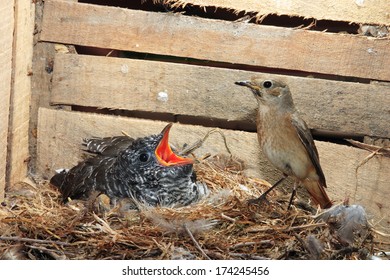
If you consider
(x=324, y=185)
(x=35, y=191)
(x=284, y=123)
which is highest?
(x=284, y=123)

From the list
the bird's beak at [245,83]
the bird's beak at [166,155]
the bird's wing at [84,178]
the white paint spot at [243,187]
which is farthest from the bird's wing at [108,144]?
the bird's beak at [245,83]

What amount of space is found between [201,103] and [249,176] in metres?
0.54

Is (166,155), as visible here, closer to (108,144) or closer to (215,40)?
(108,144)

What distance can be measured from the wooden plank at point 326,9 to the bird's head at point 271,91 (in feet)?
1.37

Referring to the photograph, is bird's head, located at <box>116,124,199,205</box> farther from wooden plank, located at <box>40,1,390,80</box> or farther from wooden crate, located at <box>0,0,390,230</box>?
wooden plank, located at <box>40,1,390,80</box>

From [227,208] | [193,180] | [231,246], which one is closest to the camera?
[231,246]

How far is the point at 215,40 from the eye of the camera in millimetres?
5113

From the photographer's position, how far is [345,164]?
511 cm

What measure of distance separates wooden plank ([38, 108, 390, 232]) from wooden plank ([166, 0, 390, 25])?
73 cm

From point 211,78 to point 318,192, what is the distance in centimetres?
90

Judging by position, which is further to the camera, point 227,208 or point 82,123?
point 82,123

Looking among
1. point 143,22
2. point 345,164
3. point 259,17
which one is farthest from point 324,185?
point 143,22

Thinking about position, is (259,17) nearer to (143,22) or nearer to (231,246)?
(143,22)

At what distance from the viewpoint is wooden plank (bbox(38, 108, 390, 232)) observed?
5.07m
